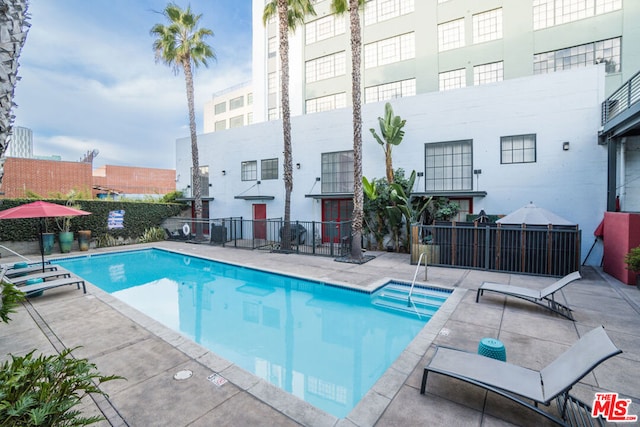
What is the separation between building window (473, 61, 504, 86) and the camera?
16203 mm

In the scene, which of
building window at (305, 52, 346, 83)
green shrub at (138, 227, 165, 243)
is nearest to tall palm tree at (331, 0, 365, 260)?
building window at (305, 52, 346, 83)

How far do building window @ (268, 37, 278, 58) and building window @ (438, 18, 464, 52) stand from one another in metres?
14.0

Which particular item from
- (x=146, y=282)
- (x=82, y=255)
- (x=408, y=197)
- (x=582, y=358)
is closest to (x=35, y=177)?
(x=82, y=255)

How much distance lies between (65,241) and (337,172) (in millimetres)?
13270

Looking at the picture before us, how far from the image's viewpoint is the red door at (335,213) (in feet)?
47.6

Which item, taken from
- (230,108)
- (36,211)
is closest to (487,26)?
(36,211)

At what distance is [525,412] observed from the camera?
2.92 meters

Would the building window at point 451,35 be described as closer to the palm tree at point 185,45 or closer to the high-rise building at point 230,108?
the palm tree at point 185,45

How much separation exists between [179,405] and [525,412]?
358cm

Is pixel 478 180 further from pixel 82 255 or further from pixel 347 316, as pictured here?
pixel 82 255

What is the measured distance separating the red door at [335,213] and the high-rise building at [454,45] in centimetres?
901

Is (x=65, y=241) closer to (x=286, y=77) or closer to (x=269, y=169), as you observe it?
(x=269, y=169)

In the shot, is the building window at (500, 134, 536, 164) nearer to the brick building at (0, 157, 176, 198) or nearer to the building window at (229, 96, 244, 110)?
the brick building at (0, 157, 176, 198)

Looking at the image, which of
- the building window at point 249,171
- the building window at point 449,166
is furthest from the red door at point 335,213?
the building window at point 249,171
